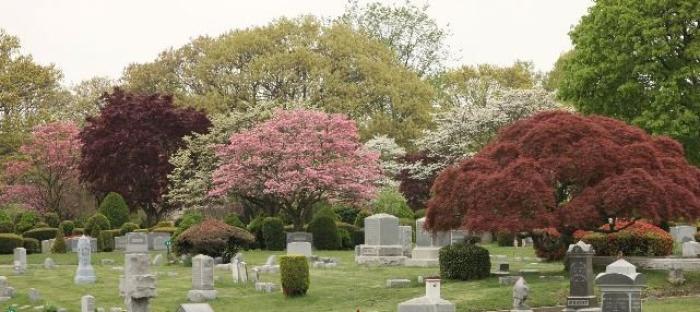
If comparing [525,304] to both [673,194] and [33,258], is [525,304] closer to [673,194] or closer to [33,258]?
[673,194]

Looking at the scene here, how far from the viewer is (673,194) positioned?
30844 mm

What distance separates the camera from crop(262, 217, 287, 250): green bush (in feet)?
171

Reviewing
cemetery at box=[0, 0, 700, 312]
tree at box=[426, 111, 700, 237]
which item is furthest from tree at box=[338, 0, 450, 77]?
tree at box=[426, 111, 700, 237]

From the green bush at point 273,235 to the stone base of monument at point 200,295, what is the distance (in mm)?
21304

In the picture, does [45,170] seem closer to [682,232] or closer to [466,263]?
[682,232]

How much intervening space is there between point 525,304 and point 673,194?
717 centimetres

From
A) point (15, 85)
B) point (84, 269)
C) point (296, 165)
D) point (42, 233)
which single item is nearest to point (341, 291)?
point (84, 269)

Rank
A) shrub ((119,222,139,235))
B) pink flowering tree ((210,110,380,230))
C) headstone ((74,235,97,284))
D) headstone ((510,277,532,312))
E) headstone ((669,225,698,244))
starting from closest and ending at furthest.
Result: headstone ((510,277,532,312)), headstone ((74,235,97,284)), headstone ((669,225,698,244)), pink flowering tree ((210,110,380,230)), shrub ((119,222,139,235))

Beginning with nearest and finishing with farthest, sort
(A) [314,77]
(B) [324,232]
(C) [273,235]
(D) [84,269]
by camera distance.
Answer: (D) [84,269]
(C) [273,235]
(B) [324,232]
(A) [314,77]

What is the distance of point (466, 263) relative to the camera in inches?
1265

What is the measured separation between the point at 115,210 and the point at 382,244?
800 inches

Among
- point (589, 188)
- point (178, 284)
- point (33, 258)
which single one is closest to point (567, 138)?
point (589, 188)

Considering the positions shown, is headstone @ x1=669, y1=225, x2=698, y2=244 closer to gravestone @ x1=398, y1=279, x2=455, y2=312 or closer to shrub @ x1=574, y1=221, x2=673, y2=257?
shrub @ x1=574, y1=221, x2=673, y2=257

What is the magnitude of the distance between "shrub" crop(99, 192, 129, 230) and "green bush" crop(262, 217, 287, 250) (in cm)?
992
